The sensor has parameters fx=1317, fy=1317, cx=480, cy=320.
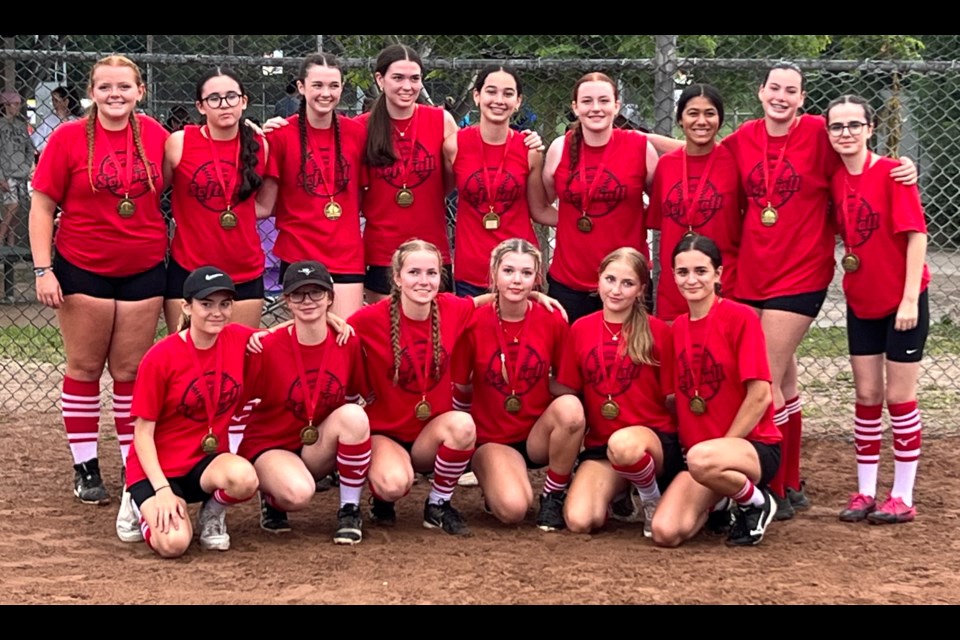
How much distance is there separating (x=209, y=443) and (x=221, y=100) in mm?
1451

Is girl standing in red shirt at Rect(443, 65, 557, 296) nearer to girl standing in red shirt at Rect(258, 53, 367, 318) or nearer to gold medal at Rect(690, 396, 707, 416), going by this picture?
girl standing in red shirt at Rect(258, 53, 367, 318)

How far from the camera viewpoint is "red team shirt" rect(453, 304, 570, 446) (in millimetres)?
5480

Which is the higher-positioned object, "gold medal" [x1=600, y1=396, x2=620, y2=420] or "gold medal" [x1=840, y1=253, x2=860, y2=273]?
"gold medal" [x1=840, y1=253, x2=860, y2=273]

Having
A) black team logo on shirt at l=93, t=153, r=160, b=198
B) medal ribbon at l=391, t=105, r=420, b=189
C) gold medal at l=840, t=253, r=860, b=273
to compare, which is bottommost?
gold medal at l=840, t=253, r=860, b=273

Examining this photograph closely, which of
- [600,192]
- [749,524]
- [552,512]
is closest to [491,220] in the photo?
[600,192]

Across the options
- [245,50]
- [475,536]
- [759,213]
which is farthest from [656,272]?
[245,50]

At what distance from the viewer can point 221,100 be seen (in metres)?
5.50

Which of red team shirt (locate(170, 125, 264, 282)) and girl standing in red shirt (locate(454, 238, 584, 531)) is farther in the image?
red team shirt (locate(170, 125, 264, 282))

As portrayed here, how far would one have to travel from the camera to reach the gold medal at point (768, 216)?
5.47 metres

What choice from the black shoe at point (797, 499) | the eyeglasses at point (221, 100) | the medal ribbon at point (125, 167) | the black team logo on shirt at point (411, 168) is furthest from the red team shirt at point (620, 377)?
the medal ribbon at point (125, 167)

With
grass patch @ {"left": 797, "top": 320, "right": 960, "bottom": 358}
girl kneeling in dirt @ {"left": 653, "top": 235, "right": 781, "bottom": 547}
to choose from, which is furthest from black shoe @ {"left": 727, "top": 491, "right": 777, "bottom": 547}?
grass patch @ {"left": 797, "top": 320, "right": 960, "bottom": 358}

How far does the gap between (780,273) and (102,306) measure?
2882mm

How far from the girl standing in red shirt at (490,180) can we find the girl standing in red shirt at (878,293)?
1.34 meters

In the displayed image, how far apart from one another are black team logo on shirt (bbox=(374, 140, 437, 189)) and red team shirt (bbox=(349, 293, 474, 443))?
2.21 ft
